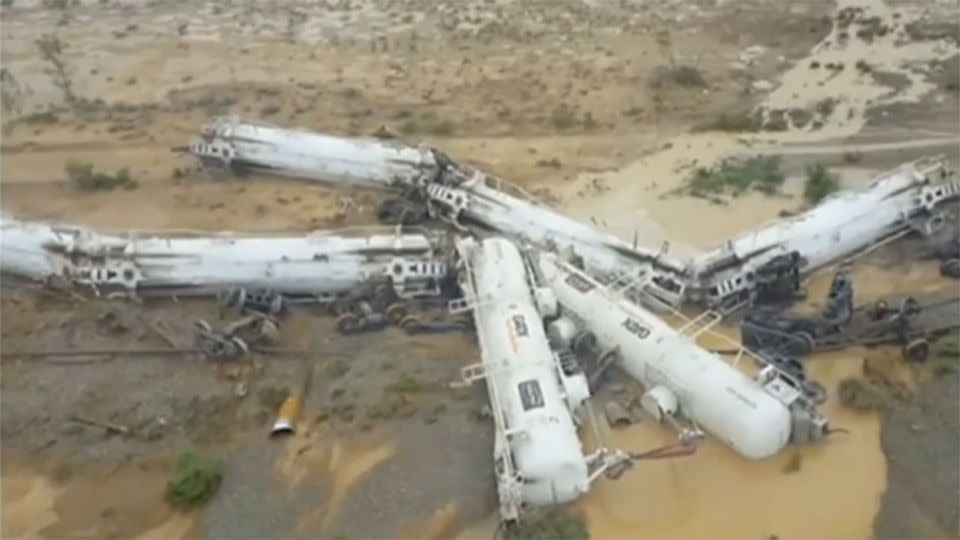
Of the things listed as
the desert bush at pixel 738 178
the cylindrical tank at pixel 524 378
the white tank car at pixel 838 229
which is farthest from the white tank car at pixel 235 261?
the desert bush at pixel 738 178

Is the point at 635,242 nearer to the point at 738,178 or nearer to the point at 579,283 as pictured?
the point at 579,283

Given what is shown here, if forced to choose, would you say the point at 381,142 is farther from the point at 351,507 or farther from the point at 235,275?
the point at 351,507

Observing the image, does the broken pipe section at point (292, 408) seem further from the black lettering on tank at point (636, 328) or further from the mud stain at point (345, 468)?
the black lettering on tank at point (636, 328)

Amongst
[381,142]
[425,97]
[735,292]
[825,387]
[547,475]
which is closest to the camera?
[547,475]

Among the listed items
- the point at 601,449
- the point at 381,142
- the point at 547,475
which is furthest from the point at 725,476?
the point at 381,142

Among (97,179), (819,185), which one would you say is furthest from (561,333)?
(97,179)
